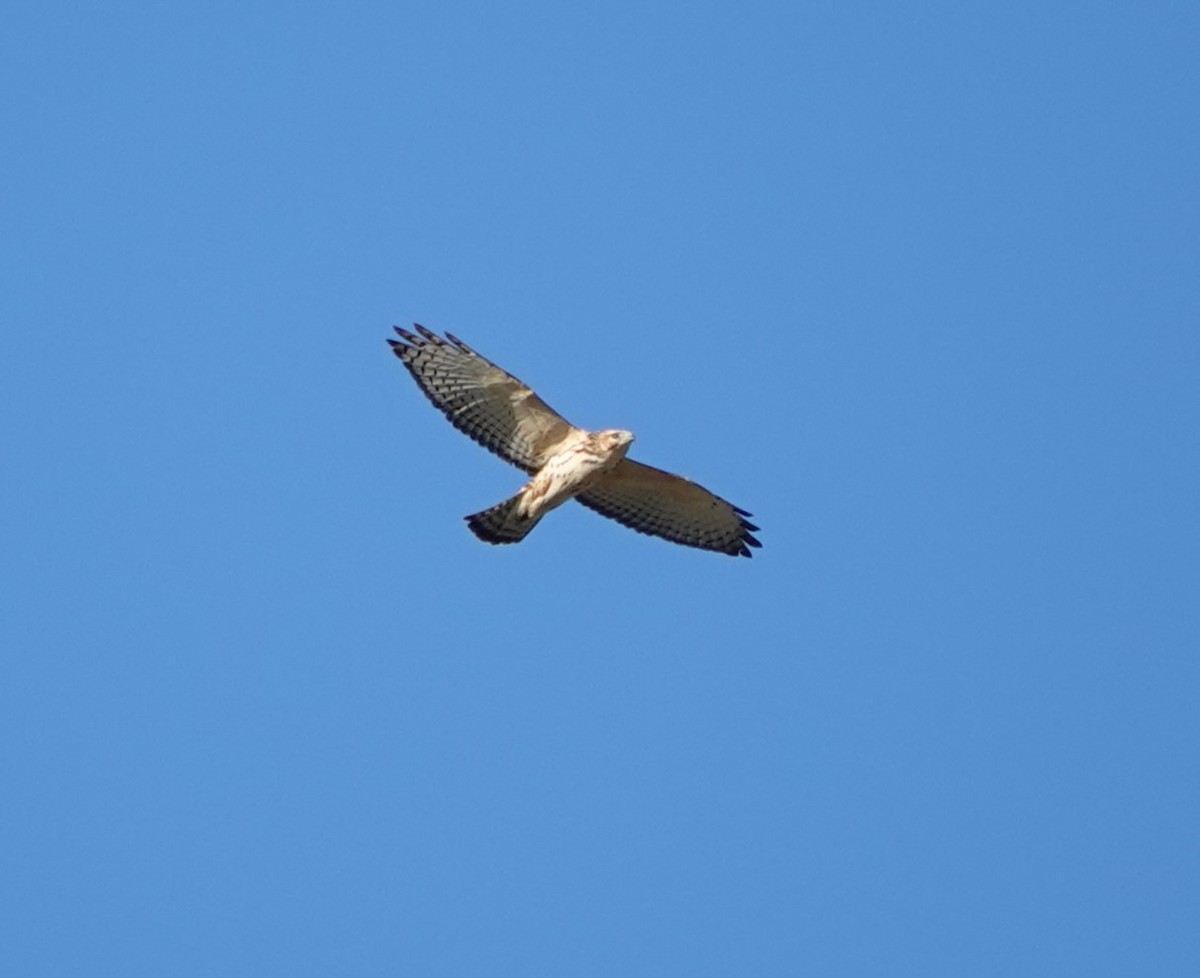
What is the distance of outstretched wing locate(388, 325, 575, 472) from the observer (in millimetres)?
16734

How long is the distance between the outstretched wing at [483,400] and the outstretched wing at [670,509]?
635 millimetres

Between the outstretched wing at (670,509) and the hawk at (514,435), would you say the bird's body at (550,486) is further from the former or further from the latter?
the outstretched wing at (670,509)

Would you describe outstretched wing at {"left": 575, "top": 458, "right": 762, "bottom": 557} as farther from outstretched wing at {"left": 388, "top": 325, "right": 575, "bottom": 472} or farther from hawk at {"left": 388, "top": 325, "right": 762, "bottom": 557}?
outstretched wing at {"left": 388, "top": 325, "right": 575, "bottom": 472}

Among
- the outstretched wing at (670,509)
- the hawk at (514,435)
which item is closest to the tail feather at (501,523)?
the hawk at (514,435)

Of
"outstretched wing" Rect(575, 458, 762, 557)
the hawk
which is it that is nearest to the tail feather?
the hawk

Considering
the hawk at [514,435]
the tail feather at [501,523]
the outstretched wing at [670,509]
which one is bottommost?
the tail feather at [501,523]

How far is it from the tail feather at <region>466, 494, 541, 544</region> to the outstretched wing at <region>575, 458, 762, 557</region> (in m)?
0.75

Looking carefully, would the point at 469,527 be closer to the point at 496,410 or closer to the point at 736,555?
the point at 496,410

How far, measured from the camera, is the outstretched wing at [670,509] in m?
17.5

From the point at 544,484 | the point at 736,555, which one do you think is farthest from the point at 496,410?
the point at 736,555

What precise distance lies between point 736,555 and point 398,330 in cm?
348

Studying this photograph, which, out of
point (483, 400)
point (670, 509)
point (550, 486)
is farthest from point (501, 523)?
point (670, 509)

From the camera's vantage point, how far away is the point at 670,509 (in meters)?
18.0

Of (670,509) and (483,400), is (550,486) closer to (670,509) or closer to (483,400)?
(483,400)
